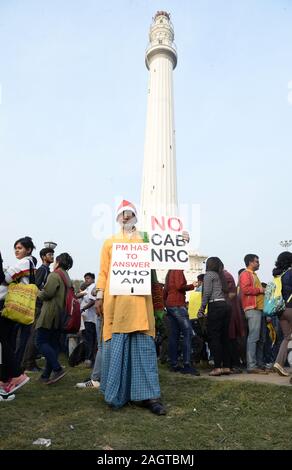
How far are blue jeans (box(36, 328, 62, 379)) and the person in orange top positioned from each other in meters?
3.05

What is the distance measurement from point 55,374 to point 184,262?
241 centimetres

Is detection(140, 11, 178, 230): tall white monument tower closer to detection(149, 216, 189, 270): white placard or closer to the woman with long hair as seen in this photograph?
the woman with long hair

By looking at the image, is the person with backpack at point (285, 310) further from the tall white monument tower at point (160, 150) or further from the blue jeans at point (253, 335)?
the tall white monument tower at point (160, 150)

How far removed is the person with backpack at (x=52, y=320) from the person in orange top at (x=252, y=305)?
9.53ft

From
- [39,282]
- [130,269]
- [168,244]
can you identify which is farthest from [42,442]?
[39,282]

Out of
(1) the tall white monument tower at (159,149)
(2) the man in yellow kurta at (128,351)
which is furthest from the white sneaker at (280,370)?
(1) the tall white monument tower at (159,149)

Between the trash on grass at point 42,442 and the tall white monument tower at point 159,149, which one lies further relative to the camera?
the tall white monument tower at point 159,149

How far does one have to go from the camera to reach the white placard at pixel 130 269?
413 centimetres

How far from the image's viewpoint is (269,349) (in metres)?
8.33

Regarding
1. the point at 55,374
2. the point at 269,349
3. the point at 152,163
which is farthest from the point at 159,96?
the point at 55,374

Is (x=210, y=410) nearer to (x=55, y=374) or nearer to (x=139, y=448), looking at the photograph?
(x=139, y=448)

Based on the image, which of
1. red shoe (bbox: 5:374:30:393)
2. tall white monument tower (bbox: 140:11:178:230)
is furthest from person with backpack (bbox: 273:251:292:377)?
tall white monument tower (bbox: 140:11:178:230)
